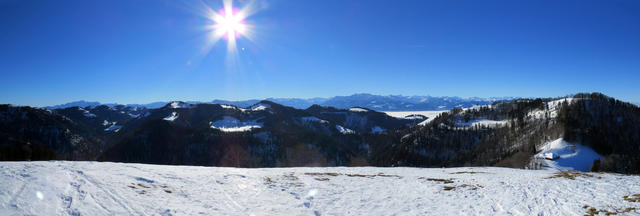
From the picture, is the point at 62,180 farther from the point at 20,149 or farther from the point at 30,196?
the point at 20,149

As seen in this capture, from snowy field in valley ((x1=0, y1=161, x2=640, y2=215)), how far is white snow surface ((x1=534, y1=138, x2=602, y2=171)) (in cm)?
15597

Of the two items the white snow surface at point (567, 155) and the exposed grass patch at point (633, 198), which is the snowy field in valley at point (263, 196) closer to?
the exposed grass patch at point (633, 198)

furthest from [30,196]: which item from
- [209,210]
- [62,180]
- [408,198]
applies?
[408,198]

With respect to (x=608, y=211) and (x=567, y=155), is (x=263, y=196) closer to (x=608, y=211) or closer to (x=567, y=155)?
(x=608, y=211)

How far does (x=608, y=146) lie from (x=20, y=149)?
899ft

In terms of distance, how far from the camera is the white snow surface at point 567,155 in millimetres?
142875

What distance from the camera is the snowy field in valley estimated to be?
1384 cm

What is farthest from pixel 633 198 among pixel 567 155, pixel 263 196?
pixel 567 155

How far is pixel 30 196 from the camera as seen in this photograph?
12758 mm

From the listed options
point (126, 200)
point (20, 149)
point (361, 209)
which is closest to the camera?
point (126, 200)

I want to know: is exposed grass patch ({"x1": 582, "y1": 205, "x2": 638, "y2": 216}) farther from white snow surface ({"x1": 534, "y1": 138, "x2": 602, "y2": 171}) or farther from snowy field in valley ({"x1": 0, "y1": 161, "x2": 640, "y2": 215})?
white snow surface ({"x1": 534, "y1": 138, "x2": 602, "y2": 171})

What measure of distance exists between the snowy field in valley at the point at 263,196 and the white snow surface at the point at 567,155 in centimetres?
15597

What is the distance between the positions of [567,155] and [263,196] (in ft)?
647

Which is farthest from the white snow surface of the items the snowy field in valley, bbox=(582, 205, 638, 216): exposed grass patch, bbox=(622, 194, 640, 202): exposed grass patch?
bbox=(582, 205, 638, 216): exposed grass patch
